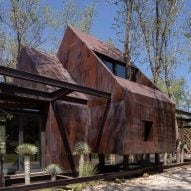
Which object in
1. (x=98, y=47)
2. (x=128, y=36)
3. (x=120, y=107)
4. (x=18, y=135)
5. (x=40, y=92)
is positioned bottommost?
(x=18, y=135)

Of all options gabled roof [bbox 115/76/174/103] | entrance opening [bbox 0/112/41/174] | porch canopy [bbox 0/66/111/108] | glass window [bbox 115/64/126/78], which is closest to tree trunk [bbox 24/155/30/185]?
entrance opening [bbox 0/112/41/174]

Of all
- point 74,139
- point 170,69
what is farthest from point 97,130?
point 170,69

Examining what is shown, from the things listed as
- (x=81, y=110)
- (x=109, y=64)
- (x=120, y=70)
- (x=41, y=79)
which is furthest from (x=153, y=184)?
(x=120, y=70)

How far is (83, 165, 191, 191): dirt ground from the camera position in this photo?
44.2 feet

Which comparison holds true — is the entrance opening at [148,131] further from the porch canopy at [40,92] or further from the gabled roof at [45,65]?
the gabled roof at [45,65]

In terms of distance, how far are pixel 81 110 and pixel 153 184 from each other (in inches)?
213

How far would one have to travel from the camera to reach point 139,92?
18.2 m

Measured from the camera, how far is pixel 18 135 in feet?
50.9

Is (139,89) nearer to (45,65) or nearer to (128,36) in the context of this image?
(128,36)

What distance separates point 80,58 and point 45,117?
184 inches

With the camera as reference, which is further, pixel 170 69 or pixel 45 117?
pixel 170 69

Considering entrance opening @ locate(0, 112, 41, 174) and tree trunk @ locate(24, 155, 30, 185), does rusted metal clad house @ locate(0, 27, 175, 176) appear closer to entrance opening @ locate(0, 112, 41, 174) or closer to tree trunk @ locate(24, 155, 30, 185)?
entrance opening @ locate(0, 112, 41, 174)

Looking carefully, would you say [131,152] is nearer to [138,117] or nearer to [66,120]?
[138,117]

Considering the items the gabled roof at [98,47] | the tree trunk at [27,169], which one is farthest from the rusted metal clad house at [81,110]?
the tree trunk at [27,169]
